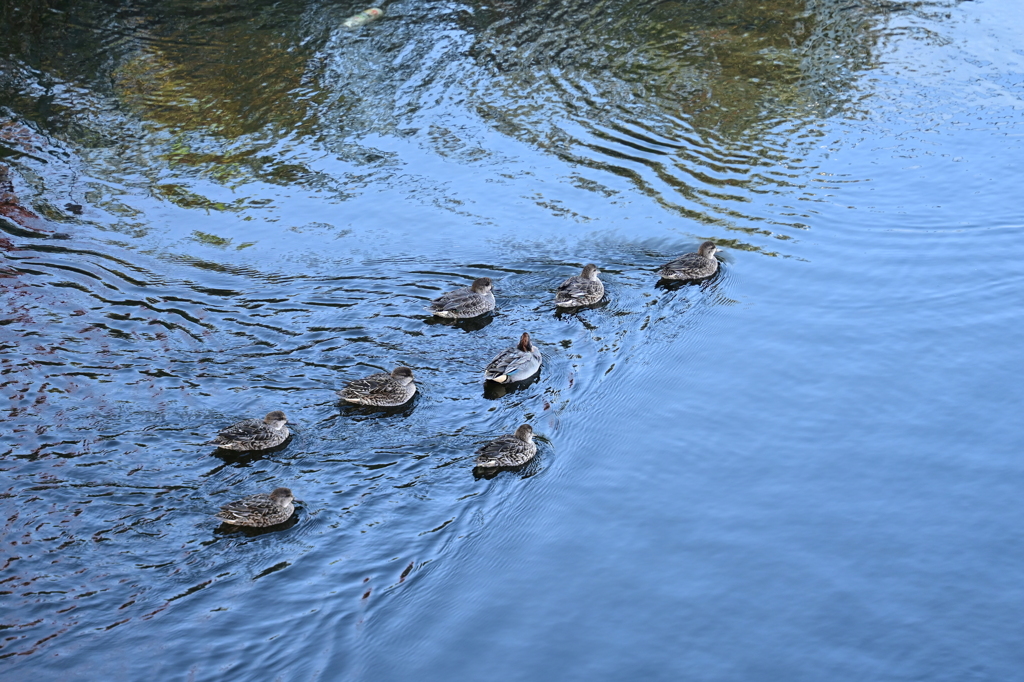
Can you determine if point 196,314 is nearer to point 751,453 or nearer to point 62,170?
point 62,170

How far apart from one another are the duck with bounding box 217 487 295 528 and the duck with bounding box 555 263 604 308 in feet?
13.6

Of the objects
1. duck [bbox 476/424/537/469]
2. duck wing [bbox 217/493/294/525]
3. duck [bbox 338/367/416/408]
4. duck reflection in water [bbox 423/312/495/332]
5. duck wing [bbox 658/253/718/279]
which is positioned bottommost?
duck wing [bbox 217/493/294/525]

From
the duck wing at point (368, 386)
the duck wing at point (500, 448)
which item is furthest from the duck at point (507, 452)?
the duck wing at point (368, 386)

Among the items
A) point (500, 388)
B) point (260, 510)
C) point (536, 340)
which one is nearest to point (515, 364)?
point (500, 388)

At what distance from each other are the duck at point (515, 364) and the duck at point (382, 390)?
811mm

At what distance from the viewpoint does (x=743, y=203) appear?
1334cm

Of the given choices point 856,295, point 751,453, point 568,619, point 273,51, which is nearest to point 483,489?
point 568,619

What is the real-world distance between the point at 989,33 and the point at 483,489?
1376cm

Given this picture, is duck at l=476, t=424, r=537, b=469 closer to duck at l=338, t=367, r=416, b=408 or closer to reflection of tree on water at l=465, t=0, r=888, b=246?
duck at l=338, t=367, r=416, b=408

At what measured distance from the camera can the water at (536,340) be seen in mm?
7391

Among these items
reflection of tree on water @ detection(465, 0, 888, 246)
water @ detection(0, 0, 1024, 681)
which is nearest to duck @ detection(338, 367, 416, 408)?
water @ detection(0, 0, 1024, 681)

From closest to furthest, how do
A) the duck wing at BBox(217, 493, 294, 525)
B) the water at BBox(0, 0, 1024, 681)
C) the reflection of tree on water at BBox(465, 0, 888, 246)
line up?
the water at BBox(0, 0, 1024, 681), the duck wing at BBox(217, 493, 294, 525), the reflection of tree on water at BBox(465, 0, 888, 246)

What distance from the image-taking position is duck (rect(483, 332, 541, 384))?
9851mm

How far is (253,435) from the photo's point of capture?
8758 mm
